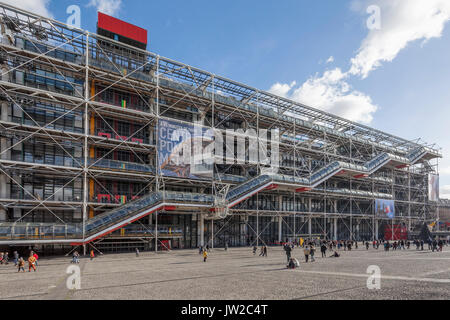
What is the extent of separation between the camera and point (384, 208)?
151ft

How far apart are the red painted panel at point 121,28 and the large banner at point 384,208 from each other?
121 ft

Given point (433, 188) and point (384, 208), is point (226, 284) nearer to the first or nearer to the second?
point (384, 208)

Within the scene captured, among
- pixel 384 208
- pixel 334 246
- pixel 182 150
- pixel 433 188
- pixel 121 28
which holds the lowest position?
pixel 334 246

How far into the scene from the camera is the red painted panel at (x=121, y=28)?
30.3 meters

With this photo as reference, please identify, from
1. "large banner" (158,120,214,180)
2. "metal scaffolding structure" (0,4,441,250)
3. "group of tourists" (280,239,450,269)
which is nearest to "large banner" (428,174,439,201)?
"group of tourists" (280,239,450,269)

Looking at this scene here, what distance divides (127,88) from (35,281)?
19.6m

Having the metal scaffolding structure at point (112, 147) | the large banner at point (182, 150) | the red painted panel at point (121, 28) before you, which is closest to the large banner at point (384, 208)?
the metal scaffolding structure at point (112, 147)

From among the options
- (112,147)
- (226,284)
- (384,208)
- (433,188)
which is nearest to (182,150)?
(112,147)

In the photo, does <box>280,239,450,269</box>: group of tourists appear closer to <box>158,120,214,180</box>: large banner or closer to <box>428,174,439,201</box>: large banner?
<box>158,120,214,180</box>: large banner

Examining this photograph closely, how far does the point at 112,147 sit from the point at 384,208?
125 ft

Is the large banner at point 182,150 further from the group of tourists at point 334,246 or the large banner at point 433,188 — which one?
the large banner at point 433,188

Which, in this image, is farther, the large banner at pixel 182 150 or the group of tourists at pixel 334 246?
the large banner at pixel 182 150

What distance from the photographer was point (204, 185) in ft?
106
